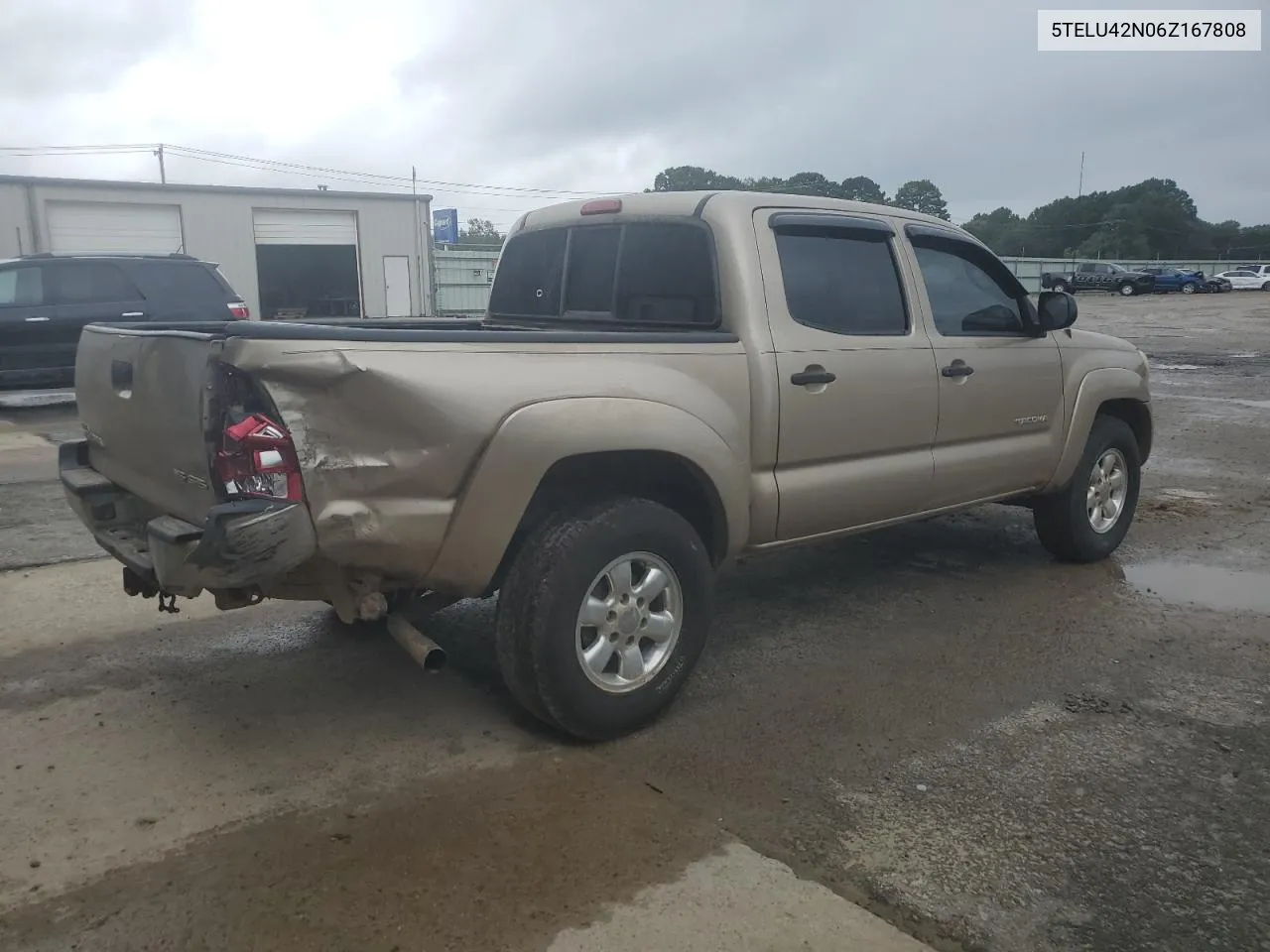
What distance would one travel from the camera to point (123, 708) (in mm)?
3918

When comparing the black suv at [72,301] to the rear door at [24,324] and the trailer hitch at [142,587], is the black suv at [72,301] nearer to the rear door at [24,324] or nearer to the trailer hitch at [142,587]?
the rear door at [24,324]

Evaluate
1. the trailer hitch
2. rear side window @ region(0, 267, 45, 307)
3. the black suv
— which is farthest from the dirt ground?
rear side window @ region(0, 267, 45, 307)

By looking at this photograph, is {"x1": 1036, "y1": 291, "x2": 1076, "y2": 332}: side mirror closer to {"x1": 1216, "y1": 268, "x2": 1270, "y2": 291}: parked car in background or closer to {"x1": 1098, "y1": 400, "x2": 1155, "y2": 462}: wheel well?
{"x1": 1098, "y1": 400, "x2": 1155, "y2": 462}: wheel well

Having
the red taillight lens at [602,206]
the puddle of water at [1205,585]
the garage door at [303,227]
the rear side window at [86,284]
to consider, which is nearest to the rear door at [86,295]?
the rear side window at [86,284]

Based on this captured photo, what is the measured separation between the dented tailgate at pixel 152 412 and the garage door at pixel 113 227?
2245cm

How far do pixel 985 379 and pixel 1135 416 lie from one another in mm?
1748

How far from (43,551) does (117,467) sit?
2.73 metres

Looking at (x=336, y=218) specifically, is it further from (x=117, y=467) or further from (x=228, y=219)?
(x=117, y=467)

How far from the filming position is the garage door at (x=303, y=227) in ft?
88.4

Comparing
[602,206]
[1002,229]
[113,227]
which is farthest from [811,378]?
[1002,229]

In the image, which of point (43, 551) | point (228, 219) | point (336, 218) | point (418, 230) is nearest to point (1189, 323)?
point (418, 230)

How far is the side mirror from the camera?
209 inches

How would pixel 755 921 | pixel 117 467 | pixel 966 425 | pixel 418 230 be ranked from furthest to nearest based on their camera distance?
pixel 418 230 → pixel 966 425 → pixel 117 467 → pixel 755 921

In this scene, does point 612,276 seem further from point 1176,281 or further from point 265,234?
point 1176,281
